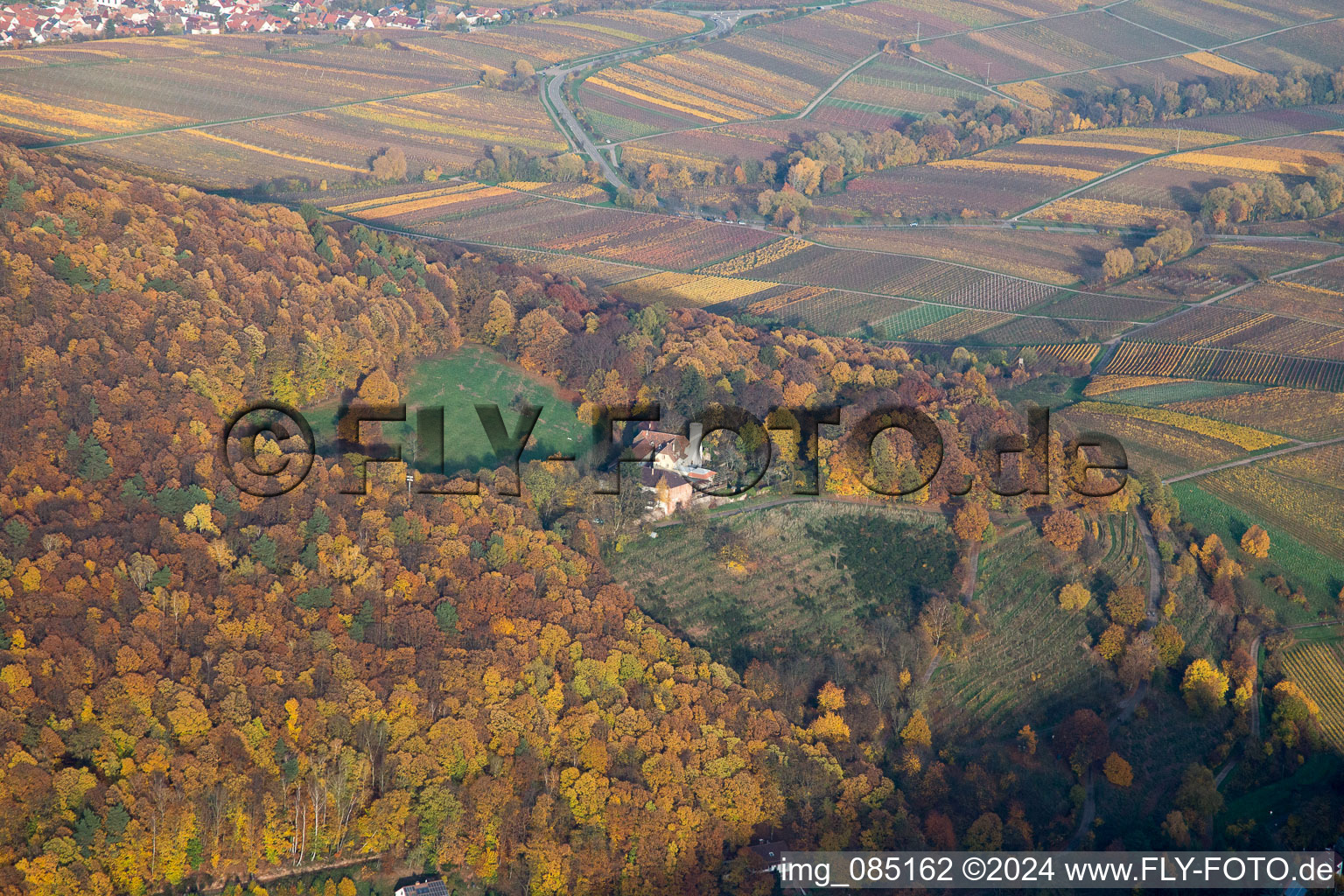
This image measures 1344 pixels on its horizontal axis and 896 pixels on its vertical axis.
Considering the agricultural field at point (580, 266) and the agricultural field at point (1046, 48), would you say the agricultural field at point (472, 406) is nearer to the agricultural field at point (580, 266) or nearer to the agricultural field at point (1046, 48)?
the agricultural field at point (580, 266)

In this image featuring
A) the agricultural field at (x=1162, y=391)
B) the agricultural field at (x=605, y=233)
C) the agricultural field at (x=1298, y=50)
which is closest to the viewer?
the agricultural field at (x=1162, y=391)

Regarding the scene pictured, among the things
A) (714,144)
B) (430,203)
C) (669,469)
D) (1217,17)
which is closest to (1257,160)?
(1217,17)

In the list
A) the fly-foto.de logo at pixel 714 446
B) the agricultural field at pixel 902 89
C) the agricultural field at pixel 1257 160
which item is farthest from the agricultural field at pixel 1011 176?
the fly-foto.de logo at pixel 714 446

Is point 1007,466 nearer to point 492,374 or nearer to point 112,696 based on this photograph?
point 492,374

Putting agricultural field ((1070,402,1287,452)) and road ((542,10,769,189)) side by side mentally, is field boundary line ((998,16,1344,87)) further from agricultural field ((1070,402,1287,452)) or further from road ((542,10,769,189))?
agricultural field ((1070,402,1287,452))

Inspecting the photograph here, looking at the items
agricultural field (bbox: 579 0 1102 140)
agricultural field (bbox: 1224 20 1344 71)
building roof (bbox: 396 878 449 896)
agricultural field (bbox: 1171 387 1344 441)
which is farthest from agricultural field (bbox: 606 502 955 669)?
agricultural field (bbox: 1224 20 1344 71)
